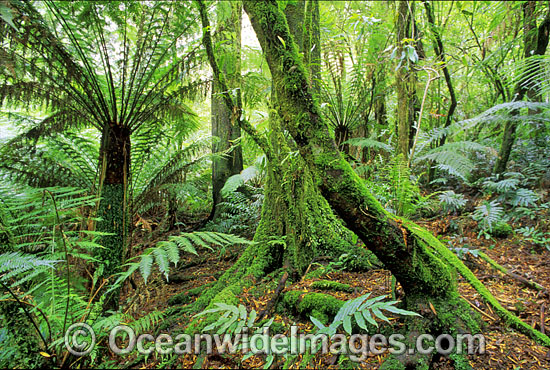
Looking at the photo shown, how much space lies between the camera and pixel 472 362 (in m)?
1.15

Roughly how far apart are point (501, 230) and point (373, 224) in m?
2.48

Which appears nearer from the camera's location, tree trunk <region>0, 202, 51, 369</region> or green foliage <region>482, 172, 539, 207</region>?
tree trunk <region>0, 202, 51, 369</region>

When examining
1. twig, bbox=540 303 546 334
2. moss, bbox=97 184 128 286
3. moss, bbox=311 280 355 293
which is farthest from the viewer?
moss, bbox=97 184 128 286

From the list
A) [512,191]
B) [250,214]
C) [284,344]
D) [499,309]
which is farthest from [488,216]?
[284,344]

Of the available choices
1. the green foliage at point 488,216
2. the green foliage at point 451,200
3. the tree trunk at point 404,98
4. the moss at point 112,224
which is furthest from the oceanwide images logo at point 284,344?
the tree trunk at point 404,98

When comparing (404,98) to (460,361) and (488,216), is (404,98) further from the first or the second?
(460,361)

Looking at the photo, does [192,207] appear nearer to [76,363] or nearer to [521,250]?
[76,363]

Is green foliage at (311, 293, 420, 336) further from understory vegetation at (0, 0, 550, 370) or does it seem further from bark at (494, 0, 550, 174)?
bark at (494, 0, 550, 174)

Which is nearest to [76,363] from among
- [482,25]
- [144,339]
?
[144,339]

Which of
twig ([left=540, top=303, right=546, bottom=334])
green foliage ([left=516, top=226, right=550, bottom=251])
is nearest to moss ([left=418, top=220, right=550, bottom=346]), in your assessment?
twig ([left=540, top=303, right=546, bottom=334])

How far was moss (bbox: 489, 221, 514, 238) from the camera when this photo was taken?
2785 mm

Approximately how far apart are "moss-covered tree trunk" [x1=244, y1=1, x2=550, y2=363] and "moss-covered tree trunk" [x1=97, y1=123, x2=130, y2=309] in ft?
4.43

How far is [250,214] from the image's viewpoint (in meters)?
3.09
